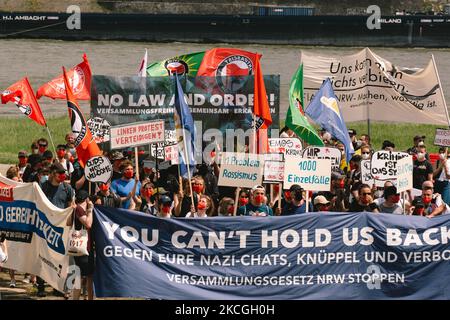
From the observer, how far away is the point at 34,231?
14.7 metres

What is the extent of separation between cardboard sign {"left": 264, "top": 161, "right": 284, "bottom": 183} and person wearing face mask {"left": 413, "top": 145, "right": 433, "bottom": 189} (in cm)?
317

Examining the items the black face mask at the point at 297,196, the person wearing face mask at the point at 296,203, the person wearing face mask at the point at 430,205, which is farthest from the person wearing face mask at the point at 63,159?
the person wearing face mask at the point at 430,205

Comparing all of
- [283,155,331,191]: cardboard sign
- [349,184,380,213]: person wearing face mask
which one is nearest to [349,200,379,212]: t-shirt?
[349,184,380,213]: person wearing face mask

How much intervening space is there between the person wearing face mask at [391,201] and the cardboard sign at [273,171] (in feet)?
5.27

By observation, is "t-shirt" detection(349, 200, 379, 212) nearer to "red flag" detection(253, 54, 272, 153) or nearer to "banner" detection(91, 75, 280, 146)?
"red flag" detection(253, 54, 272, 153)

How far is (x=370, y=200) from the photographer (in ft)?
49.3

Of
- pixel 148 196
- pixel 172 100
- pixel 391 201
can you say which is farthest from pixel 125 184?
pixel 391 201

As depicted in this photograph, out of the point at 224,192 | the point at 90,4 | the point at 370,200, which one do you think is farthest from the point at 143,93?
the point at 90,4

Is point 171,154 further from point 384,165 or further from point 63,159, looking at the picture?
point 384,165

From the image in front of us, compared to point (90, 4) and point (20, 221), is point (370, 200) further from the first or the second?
point (90, 4)

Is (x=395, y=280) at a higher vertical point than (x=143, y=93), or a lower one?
lower

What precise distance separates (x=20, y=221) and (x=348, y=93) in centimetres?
814

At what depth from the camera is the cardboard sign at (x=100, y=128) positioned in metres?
18.1

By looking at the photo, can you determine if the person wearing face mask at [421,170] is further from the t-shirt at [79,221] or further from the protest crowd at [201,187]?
the t-shirt at [79,221]
